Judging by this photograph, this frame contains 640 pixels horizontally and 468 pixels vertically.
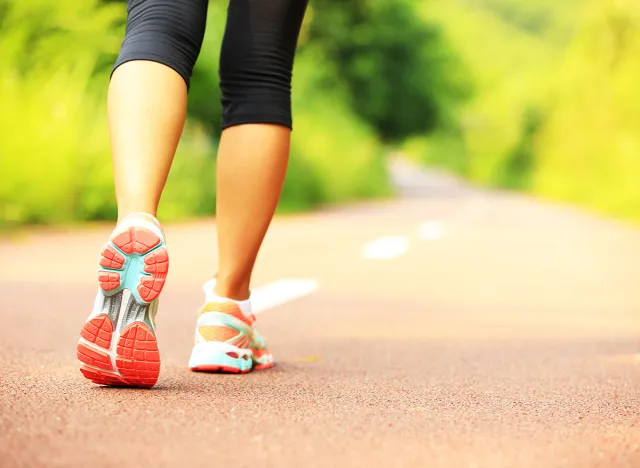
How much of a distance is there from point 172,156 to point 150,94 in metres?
0.14

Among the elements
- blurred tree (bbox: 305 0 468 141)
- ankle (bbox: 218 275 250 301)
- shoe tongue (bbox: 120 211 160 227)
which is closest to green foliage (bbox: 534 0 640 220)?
blurred tree (bbox: 305 0 468 141)

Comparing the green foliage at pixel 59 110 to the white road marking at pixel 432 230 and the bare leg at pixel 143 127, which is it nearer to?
the white road marking at pixel 432 230

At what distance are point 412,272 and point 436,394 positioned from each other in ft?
Answer: 13.5

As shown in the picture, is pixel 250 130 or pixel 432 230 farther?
pixel 432 230

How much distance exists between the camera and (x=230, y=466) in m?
1.63

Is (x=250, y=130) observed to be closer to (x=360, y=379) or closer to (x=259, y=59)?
(x=259, y=59)

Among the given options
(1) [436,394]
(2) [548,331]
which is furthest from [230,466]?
(2) [548,331]

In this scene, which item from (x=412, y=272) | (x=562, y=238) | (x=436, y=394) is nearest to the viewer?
(x=436, y=394)

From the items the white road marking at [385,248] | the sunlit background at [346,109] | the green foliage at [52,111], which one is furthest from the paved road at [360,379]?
the sunlit background at [346,109]

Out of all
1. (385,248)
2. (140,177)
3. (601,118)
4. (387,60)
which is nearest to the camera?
(140,177)

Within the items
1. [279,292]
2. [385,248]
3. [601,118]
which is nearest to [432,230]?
[385,248]

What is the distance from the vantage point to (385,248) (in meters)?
8.61

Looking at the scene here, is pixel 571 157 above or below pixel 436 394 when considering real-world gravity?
above

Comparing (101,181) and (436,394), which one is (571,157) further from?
(436,394)
